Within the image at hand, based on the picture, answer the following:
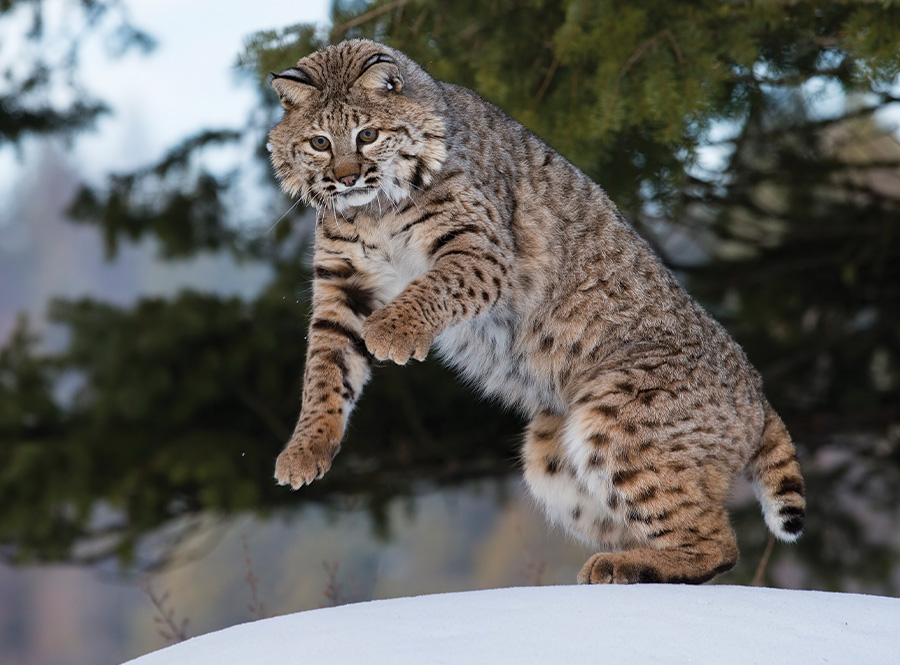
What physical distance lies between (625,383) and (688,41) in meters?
1.41

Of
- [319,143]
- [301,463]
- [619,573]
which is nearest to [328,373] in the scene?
[301,463]

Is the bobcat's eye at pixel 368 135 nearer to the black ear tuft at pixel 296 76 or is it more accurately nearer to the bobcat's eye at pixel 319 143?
the bobcat's eye at pixel 319 143

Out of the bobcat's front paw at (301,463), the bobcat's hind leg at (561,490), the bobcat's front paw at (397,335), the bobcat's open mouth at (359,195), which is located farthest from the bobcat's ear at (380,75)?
the bobcat's hind leg at (561,490)

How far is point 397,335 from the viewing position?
3043 millimetres

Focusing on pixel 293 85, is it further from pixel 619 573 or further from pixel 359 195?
pixel 619 573

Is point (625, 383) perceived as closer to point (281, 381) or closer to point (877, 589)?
point (281, 381)

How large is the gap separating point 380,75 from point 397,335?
2.94ft

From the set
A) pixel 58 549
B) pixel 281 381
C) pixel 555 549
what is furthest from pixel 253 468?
pixel 555 549

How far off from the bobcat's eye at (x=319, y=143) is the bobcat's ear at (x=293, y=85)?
177mm

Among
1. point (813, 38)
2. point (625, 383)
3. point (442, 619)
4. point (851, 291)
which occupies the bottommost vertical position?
point (442, 619)

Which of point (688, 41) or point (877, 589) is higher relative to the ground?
point (688, 41)

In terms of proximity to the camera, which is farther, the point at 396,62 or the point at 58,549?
the point at 58,549

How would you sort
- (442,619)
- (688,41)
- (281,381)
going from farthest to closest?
(281,381) → (688,41) → (442,619)

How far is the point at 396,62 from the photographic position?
3.38 m
